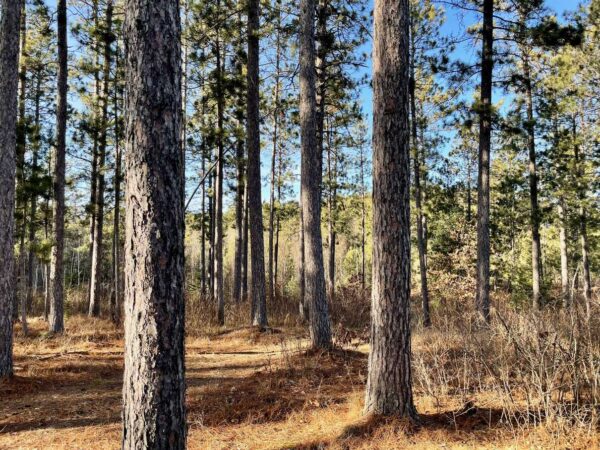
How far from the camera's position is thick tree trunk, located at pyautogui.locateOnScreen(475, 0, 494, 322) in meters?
10.5

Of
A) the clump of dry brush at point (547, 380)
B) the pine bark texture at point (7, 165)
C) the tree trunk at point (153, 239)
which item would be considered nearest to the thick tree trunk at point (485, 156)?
the clump of dry brush at point (547, 380)

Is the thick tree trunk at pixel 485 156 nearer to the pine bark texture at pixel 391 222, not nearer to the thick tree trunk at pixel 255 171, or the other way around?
the thick tree trunk at pixel 255 171

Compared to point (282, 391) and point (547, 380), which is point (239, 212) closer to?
point (282, 391)

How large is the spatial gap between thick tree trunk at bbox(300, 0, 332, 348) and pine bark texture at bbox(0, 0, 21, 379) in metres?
4.87

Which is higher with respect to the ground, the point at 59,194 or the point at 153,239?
the point at 59,194

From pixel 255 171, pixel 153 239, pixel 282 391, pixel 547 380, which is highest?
pixel 255 171

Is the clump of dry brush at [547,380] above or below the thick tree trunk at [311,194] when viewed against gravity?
below

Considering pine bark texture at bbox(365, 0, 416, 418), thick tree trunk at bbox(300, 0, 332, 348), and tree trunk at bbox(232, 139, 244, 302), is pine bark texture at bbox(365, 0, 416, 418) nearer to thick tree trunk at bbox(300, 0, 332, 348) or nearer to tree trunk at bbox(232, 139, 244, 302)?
thick tree trunk at bbox(300, 0, 332, 348)

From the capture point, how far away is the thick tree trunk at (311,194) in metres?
7.75

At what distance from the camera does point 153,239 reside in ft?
8.95

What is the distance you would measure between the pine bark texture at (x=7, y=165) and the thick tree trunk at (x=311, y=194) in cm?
487

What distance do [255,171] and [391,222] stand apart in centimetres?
726

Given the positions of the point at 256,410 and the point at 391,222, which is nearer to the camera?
the point at 391,222

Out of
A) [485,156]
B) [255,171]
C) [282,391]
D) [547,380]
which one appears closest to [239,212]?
[255,171]
